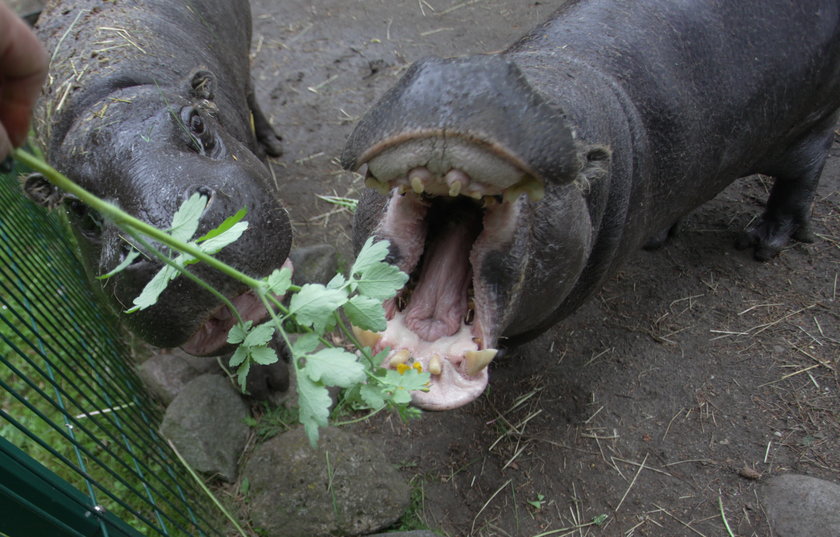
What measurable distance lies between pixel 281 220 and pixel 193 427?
119 centimetres

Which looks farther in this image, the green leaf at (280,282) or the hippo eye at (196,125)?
the hippo eye at (196,125)

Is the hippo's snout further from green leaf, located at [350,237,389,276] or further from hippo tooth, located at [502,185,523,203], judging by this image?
green leaf, located at [350,237,389,276]

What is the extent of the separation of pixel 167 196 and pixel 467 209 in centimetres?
127

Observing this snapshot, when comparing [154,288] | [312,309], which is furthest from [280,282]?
[154,288]

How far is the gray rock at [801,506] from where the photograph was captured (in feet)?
8.66

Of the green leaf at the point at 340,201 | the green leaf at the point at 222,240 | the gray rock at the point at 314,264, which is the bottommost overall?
the green leaf at the point at 340,201

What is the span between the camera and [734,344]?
3.57m

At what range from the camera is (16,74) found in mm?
808

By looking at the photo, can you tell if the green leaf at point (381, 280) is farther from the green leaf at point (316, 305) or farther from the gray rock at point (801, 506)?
the gray rock at point (801, 506)

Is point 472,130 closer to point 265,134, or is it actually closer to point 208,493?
point 208,493

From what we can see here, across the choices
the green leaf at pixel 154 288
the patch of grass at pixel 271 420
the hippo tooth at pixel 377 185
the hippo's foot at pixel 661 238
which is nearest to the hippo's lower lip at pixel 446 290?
the hippo tooth at pixel 377 185

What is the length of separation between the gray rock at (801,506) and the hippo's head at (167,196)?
260 cm

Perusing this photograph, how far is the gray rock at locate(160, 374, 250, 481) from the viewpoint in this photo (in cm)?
303

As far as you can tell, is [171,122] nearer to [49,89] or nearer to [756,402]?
[49,89]
